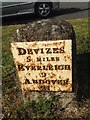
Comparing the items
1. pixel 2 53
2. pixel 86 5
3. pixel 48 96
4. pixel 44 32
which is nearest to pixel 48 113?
pixel 48 96

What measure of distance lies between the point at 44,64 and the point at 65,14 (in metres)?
8.55

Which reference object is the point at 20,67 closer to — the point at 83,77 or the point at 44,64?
the point at 44,64

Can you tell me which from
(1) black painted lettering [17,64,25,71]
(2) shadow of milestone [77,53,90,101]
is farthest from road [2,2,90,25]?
(1) black painted lettering [17,64,25,71]

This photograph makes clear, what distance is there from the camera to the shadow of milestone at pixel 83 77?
5489mm

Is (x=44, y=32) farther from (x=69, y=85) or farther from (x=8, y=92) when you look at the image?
(x=8, y=92)

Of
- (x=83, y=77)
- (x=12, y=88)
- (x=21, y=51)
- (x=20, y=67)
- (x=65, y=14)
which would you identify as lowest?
(x=12, y=88)

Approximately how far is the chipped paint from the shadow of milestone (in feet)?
1.25

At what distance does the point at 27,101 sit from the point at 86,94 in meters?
0.86

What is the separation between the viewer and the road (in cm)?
1277

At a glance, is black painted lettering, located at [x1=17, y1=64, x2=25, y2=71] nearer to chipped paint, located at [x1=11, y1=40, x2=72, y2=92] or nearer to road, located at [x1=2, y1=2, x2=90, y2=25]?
chipped paint, located at [x1=11, y1=40, x2=72, y2=92]

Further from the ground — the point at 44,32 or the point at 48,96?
the point at 44,32

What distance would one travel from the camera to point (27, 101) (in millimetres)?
5352

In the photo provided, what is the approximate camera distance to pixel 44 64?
509cm

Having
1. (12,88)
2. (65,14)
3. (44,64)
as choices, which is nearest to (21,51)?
(44,64)
